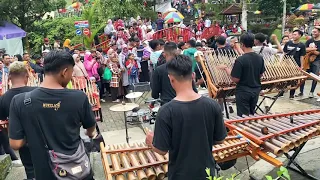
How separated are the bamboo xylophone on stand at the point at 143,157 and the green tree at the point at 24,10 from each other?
13457 millimetres

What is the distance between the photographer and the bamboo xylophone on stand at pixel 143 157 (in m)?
3.40

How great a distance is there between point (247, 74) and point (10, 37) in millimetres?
12420

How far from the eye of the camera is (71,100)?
9.71 ft

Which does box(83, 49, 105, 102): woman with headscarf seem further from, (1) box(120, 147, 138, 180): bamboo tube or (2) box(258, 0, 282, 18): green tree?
(2) box(258, 0, 282, 18): green tree

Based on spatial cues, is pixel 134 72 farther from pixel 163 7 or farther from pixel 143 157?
pixel 163 7

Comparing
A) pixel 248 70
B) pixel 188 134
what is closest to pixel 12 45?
pixel 248 70

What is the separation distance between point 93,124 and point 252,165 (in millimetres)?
3324

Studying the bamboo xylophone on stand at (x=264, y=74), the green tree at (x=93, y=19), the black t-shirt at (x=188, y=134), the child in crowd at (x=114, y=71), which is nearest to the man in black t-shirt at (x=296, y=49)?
the bamboo xylophone on stand at (x=264, y=74)

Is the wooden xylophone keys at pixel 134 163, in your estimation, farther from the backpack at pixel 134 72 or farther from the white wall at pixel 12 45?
the white wall at pixel 12 45

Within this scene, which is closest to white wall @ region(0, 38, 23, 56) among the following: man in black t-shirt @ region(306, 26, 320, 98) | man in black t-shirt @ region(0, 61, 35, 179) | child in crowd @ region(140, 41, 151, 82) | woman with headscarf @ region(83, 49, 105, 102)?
woman with headscarf @ region(83, 49, 105, 102)

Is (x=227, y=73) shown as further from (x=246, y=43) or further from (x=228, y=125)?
(x=228, y=125)

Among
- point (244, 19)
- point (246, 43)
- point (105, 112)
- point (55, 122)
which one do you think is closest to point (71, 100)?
point (55, 122)

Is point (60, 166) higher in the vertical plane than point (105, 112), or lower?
higher

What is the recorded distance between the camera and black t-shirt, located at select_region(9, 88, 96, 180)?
Answer: 2910 millimetres
